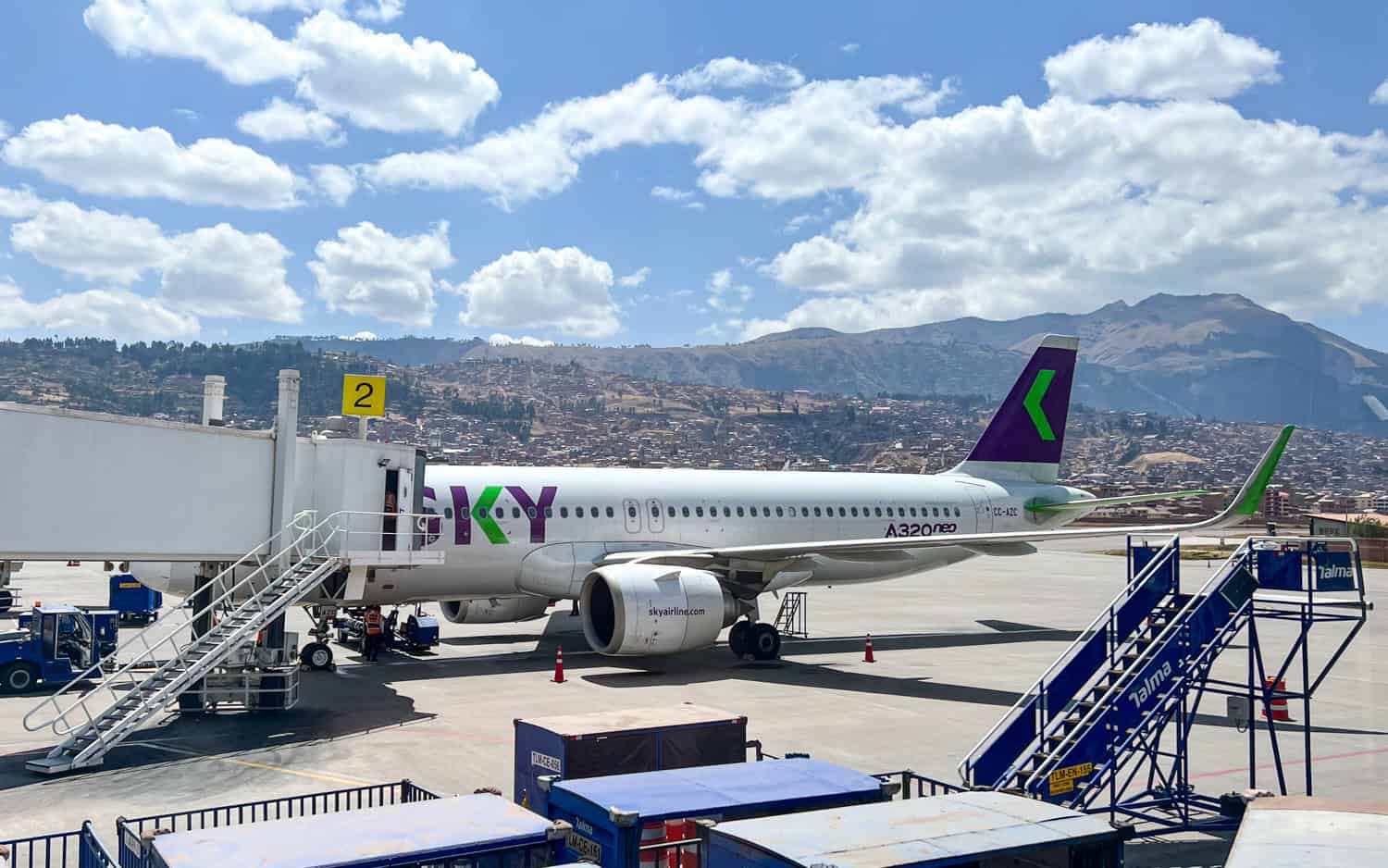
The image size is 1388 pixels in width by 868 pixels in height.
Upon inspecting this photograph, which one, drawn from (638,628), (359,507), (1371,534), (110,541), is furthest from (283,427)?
(1371,534)

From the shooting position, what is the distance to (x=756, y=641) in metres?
23.9

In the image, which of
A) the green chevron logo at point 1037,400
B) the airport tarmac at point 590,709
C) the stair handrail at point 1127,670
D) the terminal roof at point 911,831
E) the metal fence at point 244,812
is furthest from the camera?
the green chevron logo at point 1037,400

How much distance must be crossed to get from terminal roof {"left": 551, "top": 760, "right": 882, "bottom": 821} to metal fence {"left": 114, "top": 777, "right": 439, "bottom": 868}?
1593 mm

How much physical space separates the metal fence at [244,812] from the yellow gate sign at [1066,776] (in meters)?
5.89

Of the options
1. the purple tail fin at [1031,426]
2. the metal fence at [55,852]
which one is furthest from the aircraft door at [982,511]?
the metal fence at [55,852]

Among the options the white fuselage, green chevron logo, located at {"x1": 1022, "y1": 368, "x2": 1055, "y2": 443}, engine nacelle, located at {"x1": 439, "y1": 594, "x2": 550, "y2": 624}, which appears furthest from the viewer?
green chevron logo, located at {"x1": 1022, "y1": 368, "x2": 1055, "y2": 443}

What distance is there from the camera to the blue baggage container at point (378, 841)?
6.69 metres

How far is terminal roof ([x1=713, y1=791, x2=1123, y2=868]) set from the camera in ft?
21.9

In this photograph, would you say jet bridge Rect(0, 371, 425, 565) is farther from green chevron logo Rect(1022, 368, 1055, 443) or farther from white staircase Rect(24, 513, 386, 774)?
green chevron logo Rect(1022, 368, 1055, 443)

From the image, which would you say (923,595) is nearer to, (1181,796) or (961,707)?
(961,707)

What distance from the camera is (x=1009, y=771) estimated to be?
1103 cm

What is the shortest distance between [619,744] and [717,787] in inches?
81.9

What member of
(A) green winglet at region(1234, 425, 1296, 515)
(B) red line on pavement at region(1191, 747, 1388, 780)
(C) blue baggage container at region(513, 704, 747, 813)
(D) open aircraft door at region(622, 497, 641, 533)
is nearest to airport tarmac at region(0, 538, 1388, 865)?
(B) red line on pavement at region(1191, 747, 1388, 780)

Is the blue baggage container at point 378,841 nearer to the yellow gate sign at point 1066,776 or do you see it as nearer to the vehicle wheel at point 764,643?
the yellow gate sign at point 1066,776
